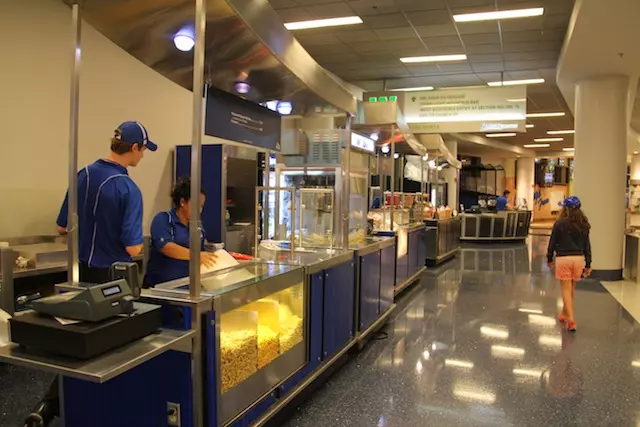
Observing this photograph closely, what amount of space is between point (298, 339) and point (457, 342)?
2143 millimetres

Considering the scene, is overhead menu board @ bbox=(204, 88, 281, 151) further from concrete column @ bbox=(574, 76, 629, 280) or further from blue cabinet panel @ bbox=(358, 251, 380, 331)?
concrete column @ bbox=(574, 76, 629, 280)

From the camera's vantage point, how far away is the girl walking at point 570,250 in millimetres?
5262

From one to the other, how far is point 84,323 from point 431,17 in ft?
21.1

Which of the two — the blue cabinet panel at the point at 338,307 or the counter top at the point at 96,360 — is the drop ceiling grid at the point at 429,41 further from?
the counter top at the point at 96,360

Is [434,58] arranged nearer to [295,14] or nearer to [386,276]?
[295,14]

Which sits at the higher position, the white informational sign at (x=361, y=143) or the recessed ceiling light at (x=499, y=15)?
the recessed ceiling light at (x=499, y=15)

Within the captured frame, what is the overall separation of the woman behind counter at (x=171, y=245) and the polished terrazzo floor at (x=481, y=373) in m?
1.16

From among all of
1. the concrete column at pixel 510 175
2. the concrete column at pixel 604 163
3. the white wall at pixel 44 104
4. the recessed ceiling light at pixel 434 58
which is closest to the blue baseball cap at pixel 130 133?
the white wall at pixel 44 104

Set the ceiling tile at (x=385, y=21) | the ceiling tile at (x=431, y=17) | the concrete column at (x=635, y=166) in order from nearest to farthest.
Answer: the ceiling tile at (x=431, y=17), the ceiling tile at (x=385, y=21), the concrete column at (x=635, y=166)

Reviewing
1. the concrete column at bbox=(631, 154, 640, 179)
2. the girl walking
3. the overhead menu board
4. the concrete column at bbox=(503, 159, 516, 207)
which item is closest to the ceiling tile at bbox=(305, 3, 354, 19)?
the overhead menu board

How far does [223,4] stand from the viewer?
2230 mm

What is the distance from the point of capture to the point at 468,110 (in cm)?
941

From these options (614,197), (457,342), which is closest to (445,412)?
(457,342)

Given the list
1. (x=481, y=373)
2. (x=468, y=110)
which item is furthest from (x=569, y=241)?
(x=468, y=110)
